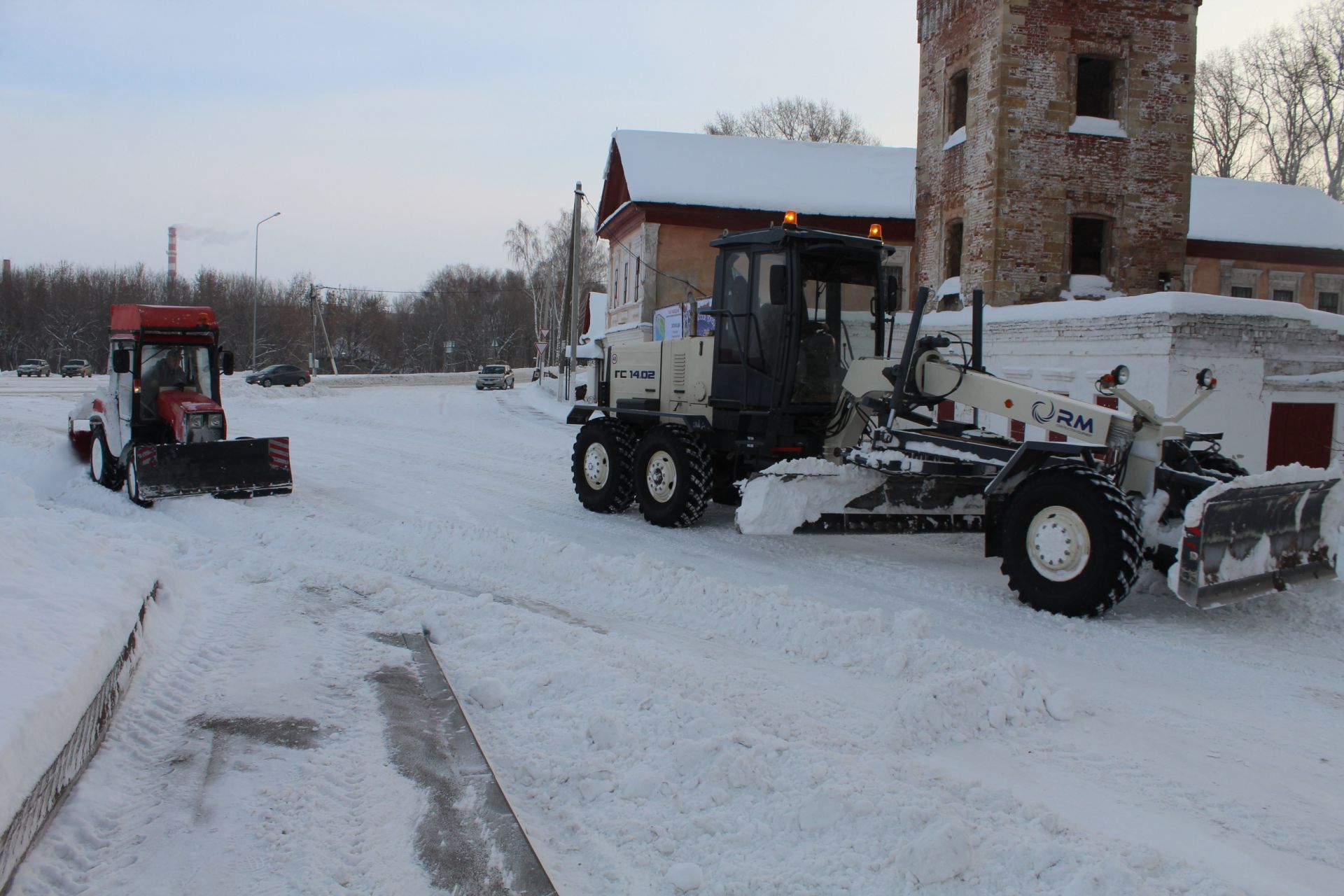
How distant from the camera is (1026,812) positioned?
371cm

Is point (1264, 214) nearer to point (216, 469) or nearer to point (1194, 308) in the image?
point (1194, 308)

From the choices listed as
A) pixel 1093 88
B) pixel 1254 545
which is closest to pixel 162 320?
pixel 1254 545

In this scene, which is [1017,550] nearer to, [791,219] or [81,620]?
[791,219]

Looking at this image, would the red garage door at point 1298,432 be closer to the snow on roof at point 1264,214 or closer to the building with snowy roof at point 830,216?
the building with snowy roof at point 830,216

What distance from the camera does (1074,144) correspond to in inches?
727

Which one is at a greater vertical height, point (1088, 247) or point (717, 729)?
point (1088, 247)

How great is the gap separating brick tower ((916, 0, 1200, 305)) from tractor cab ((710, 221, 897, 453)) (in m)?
10.2

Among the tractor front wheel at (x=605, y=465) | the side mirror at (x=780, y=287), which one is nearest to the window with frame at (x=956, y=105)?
the tractor front wheel at (x=605, y=465)

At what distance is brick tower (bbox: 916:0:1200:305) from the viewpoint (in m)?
18.2

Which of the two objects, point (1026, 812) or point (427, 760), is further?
point (427, 760)

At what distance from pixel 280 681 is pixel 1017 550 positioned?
4.96 metres

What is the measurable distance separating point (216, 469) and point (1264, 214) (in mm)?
28167

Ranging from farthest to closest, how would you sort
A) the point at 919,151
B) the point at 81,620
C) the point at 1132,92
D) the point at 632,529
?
the point at 919,151, the point at 1132,92, the point at 632,529, the point at 81,620

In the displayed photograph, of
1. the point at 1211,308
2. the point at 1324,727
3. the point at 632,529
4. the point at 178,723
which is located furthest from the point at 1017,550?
the point at 1211,308
